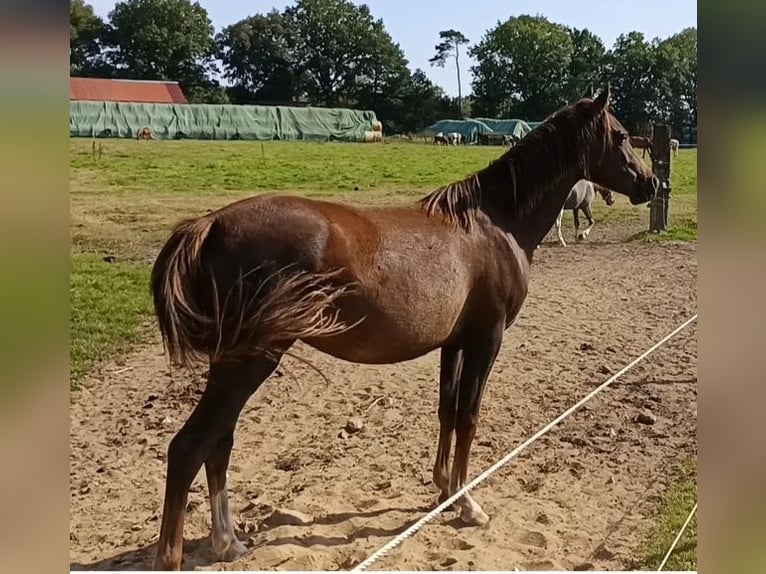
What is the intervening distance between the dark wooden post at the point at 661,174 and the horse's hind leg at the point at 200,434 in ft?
6.23

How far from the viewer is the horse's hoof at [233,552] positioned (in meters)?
2.46

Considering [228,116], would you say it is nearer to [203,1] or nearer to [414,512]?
[203,1]

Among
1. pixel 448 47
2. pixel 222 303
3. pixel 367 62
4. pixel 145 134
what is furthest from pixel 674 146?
pixel 145 134

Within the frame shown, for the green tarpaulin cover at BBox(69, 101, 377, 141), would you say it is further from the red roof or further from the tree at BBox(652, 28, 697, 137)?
the tree at BBox(652, 28, 697, 137)

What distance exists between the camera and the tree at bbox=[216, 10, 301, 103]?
8.68ft

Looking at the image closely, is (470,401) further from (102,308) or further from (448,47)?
(102,308)

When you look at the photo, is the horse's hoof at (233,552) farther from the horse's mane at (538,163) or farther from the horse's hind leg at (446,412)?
the horse's mane at (538,163)

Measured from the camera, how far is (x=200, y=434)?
214 cm

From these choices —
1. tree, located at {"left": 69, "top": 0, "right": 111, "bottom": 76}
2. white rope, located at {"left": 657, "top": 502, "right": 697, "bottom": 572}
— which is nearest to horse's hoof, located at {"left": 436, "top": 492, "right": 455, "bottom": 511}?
white rope, located at {"left": 657, "top": 502, "right": 697, "bottom": 572}

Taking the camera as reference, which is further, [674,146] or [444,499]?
[674,146]

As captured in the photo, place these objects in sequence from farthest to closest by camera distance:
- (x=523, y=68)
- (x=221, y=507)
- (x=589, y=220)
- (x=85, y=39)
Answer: (x=589, y=220)
(x=523, y=68)
(x=85, y=39)
(x=221, y=507)

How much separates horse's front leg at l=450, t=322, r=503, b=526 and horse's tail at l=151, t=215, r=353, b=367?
2.54ft

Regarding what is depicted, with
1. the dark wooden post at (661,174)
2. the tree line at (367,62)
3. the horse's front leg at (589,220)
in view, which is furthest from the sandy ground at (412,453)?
the tree line at (367,62)

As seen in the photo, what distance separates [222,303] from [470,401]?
109 cm
